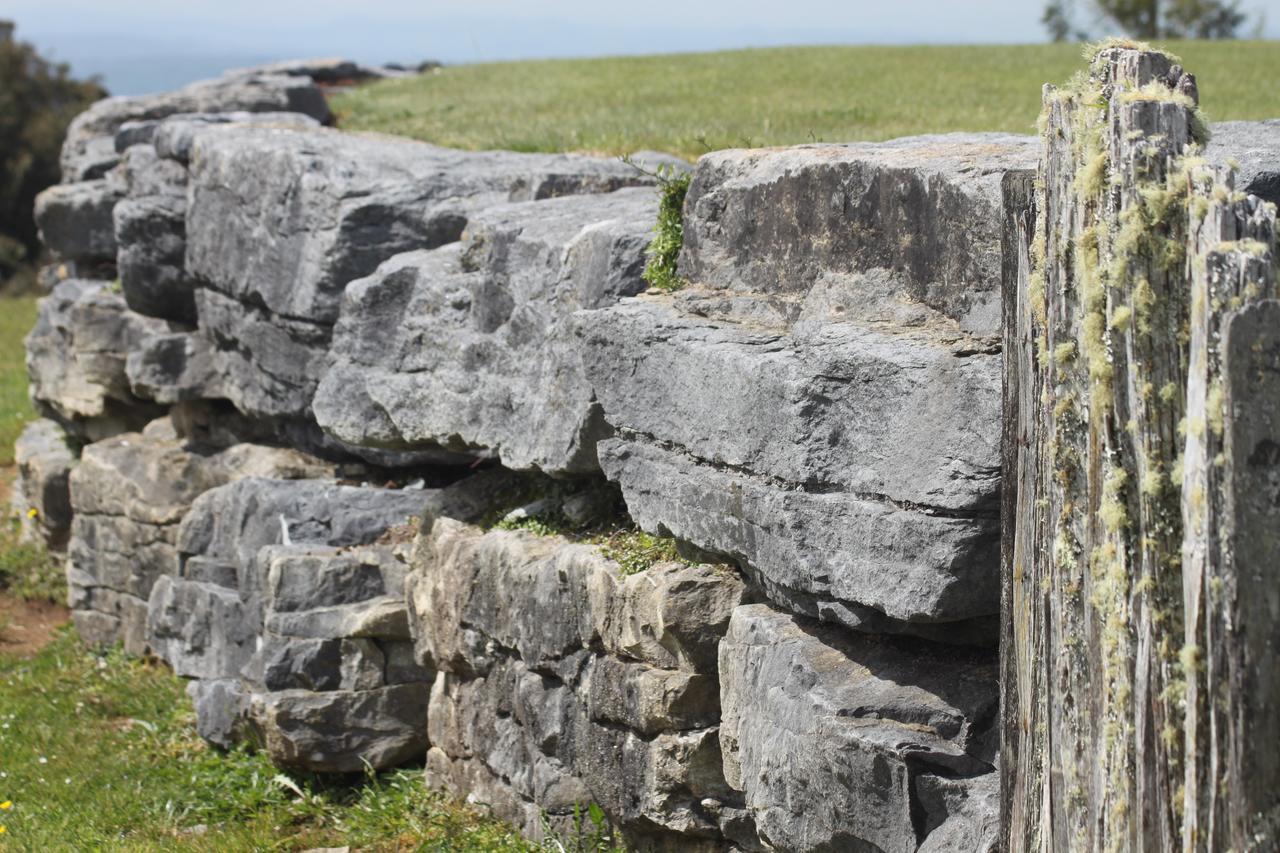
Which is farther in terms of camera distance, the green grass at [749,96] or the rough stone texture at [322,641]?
the green grass at [749,96]

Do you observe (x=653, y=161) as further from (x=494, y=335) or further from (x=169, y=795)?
(x=169, y=795)

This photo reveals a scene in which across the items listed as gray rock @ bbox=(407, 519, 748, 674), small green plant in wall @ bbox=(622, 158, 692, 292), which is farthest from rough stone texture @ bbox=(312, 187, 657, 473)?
gray rock @ bbox=(407, 519, 748, 674)

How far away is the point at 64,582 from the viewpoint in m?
13.1

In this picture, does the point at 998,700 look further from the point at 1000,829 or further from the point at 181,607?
the point at 181,607

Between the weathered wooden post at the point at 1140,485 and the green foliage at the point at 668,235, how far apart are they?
2.58 metres

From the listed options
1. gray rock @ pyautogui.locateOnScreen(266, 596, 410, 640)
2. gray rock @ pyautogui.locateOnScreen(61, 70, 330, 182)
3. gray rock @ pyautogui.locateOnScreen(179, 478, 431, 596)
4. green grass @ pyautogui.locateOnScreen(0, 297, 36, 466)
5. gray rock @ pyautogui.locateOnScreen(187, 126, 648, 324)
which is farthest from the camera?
green grass @ pyautogui.locateOnScreen(0, 297, 36, 466)

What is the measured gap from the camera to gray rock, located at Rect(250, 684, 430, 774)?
7.98m

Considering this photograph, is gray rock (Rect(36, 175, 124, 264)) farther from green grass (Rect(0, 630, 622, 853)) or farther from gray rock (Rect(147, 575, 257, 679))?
green grass (Rect(0, 630, 622, 853))

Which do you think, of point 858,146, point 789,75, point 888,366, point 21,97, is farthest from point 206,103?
point 21,97

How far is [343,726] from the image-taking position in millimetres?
8047

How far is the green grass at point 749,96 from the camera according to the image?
1226 cm

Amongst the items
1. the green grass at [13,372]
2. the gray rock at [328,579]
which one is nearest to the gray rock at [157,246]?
the gray rock at [328,579]

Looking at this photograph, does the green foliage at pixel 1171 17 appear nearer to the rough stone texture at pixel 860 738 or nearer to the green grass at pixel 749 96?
the green grass at pixel 749 96

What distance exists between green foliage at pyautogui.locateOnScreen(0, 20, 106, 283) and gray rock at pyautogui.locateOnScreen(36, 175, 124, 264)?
71.1ft
